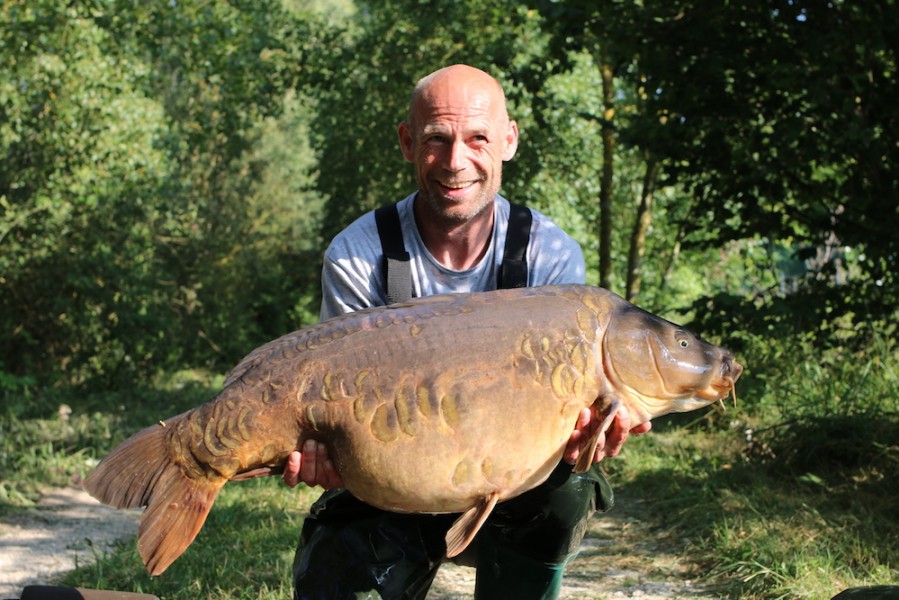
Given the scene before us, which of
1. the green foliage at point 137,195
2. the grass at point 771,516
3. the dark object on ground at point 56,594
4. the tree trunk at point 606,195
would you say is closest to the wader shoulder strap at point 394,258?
the dark object on ground at point 56,594

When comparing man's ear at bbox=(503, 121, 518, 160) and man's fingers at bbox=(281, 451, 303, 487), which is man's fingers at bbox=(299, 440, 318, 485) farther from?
man's ear at bbox=(503, 121, 518, 160)

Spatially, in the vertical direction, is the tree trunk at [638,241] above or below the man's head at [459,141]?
below

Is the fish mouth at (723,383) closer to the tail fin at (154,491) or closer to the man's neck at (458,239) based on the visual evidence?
the man's neck at (458,239)

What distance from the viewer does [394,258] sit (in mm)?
2887

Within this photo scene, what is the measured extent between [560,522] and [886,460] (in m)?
2.55

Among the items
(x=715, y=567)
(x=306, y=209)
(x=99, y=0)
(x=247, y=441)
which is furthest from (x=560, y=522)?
(x=306, y=209)

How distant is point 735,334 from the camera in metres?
6.44

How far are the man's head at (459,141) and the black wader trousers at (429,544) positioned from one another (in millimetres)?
816

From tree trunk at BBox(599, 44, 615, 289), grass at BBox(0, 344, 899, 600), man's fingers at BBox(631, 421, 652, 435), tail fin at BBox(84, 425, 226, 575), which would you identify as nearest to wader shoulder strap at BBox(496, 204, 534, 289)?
man's fingers at BBox(631, 421, 652, 435)

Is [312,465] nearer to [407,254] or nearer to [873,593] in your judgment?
[407,254]

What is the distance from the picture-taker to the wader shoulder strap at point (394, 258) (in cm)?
285

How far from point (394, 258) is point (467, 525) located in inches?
34.5

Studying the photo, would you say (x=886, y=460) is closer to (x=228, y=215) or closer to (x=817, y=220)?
(x=817, y=220)

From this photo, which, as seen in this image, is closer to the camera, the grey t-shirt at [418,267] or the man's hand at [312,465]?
the man's hand at [312,465]
